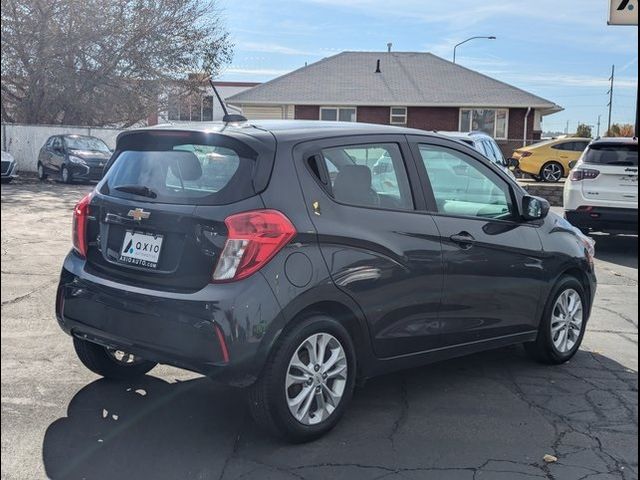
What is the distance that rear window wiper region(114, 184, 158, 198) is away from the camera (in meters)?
4.03

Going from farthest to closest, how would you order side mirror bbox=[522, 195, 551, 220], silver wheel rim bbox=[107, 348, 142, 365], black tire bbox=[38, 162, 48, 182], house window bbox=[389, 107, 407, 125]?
house window bbox=[389, 107, 407, 125]
black tire bbox=[38, 162, 48, 182]
side mirror bbox=[522, 195, 551, 220]
silver wheel rim bbox=[107, 348, 142, 365]

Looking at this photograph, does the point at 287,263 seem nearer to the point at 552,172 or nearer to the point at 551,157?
the point at 551,157

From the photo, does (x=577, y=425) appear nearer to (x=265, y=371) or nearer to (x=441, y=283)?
(x=441, y=283)

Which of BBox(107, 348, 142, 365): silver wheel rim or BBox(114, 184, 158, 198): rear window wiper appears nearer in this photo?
BBox(114, 184, 158, 198): rear window wiper

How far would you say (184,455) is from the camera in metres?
3.76

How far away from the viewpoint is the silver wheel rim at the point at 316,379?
3.86 m

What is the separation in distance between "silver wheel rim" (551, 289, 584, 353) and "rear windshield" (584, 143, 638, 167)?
5.79 meters

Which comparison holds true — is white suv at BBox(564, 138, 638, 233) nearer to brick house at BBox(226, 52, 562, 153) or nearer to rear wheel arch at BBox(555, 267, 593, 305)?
rear wheel arch at BBox(555, 267, 593, 305)

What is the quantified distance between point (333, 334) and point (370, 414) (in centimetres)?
75

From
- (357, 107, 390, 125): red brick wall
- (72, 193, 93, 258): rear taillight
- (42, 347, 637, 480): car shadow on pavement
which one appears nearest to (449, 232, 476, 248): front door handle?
(42, 347, 637, 480): car shadow on pavement

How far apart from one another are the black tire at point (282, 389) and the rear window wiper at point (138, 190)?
1.11 m

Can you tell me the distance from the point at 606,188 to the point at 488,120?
23609 millimetres

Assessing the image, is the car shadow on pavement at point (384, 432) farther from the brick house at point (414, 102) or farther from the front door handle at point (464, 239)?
the brick house at point (414, 102)

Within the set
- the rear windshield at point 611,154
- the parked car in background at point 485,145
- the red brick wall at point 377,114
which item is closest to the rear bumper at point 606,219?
the rear windshield at point 611,154
